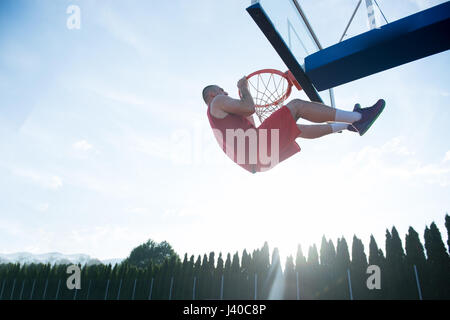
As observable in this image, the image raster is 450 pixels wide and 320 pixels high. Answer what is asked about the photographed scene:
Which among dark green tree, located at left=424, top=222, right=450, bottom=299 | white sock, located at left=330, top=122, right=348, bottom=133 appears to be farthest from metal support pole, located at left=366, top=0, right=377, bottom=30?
dark green tree, located at left=424, top=222, right=450, bottom=299

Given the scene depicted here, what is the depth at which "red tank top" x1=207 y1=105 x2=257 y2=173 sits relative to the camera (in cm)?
335

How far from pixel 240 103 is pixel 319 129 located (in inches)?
41.4

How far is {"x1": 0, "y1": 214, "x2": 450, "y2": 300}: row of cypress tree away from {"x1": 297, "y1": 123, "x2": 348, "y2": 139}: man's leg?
11.4 m

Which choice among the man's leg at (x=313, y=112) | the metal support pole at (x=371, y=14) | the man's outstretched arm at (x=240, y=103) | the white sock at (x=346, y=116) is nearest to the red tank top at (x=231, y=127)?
the man's outstretched arm at (x=240, y=103)

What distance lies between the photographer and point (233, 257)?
17766mm

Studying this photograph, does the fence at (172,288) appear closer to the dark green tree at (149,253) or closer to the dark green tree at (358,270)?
the dark green tree at (358,270)

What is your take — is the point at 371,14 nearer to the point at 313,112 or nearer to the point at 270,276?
the point at 313,112

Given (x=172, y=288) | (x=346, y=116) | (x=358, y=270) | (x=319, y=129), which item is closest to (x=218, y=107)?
(x=319, y=129)

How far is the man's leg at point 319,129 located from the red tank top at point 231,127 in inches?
25.1

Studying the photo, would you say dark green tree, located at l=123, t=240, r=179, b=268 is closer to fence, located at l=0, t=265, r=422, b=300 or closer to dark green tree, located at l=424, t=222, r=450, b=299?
fence, located at l=0, t=265, r=422, b=300

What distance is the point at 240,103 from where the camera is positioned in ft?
10.3
